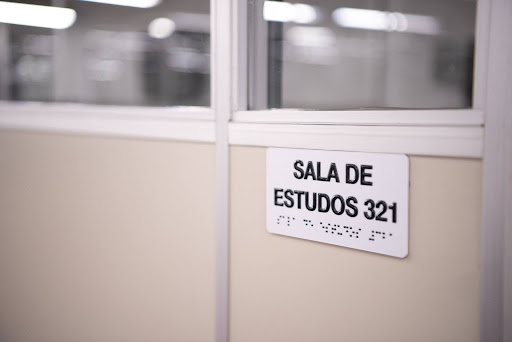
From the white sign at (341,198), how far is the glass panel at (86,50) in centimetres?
41

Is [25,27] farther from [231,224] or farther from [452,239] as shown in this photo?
[452,239]

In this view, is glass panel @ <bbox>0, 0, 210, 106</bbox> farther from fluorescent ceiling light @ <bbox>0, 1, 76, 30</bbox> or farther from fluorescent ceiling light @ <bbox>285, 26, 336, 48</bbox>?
fluorescent ceiling light @ <bbox>285, 26, 336, 48</bbox>

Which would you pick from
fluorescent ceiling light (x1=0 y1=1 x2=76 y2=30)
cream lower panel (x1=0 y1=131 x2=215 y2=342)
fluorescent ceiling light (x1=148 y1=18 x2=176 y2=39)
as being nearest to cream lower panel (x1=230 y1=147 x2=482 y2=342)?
cream lower panel (x1=0 y1=131 x2=215 y2=342)

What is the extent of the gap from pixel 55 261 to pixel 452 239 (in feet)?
5.22

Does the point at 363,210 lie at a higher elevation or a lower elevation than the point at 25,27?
lower

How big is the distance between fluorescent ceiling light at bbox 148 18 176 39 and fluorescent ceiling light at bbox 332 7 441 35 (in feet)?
4.66

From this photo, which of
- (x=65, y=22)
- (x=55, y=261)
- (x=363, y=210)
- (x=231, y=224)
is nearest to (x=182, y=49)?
(x=65, y=22)

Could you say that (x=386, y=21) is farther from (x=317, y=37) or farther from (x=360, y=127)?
(x=360, y=127)

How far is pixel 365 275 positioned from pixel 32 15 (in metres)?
2.06

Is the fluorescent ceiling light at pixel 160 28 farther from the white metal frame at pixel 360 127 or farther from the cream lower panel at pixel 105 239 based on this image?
the white metal frame at pixel 360 127

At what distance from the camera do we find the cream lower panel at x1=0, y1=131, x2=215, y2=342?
5.48 ft

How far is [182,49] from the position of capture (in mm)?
3492

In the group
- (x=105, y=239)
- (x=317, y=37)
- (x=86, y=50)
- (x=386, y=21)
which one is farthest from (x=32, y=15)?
(x=386, y=21)

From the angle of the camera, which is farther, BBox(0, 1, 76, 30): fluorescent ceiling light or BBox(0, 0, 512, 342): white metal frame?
BBox(0, 1, 76, 30): fluorescent ceiling light
